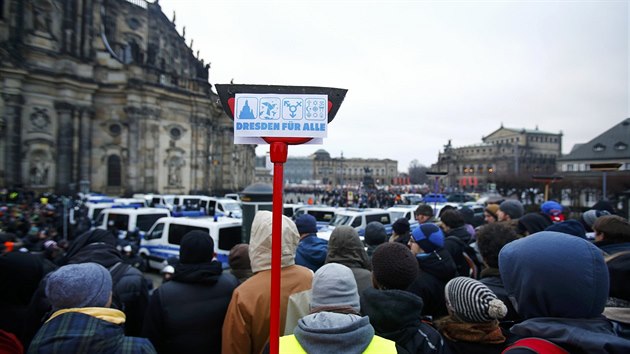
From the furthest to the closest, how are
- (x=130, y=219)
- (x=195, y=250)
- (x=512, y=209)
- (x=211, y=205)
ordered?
(x=211, y=205)
(x=130, y=219)
(x=512, y=209)
(x=195, y=250)

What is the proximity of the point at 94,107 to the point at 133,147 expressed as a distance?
192 inches

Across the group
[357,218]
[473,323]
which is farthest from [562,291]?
[357,218]

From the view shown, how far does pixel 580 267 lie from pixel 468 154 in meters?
115

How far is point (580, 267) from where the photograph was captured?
68.2 inches

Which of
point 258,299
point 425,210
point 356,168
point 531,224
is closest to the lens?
point 258,299

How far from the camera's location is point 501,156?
310 ft

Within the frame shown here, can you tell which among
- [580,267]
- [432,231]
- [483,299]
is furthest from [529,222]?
[580,267]

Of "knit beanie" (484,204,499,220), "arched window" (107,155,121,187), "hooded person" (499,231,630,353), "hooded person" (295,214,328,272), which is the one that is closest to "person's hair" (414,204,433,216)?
"knit beanie" (484,204,499,220)

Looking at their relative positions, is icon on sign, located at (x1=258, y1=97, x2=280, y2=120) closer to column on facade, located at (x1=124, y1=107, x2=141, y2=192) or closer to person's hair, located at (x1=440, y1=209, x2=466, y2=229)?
person's hair, located at (x1=440, y1=209, x2=466, y2=229)

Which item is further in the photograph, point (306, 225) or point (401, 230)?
point (401, 230)

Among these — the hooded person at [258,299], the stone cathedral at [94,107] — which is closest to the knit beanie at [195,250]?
the hooded person at [258,299]

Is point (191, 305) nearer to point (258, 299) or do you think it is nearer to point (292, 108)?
point (258, 299)

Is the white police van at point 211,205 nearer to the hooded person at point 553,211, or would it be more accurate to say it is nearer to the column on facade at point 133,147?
the column on facade at point 133,147

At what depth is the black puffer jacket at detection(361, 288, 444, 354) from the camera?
221 cm
